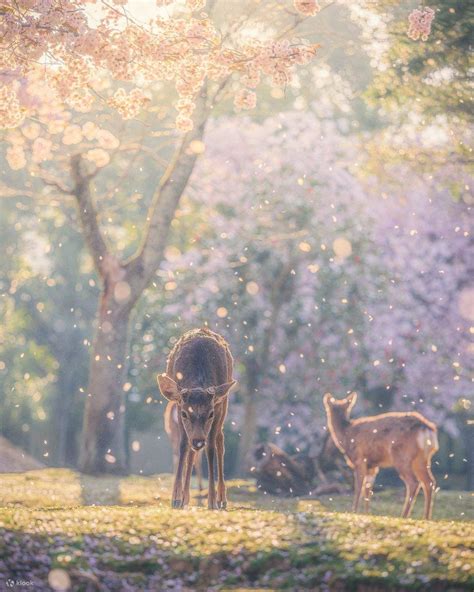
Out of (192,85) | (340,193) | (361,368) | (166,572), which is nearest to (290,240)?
(340,193)

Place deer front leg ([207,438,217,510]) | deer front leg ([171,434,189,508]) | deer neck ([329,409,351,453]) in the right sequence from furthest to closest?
deer neck ([329,409,351,453]), deer front leg ([171,434,189,508]), deer front leg ([207,438,217,510])

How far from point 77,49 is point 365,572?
9.20 m

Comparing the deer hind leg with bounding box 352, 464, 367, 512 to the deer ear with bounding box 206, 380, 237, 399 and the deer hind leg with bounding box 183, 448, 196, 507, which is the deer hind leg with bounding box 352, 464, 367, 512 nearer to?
the deer hind leg with bounding box 183, 448, 196, 507

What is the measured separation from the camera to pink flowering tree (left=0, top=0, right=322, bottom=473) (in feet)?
49.7

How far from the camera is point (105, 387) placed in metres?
24.0

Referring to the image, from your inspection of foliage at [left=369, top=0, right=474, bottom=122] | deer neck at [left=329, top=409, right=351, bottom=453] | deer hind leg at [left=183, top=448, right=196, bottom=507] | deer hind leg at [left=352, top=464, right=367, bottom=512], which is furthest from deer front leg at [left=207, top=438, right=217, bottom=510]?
foliage at [left=369, top=0, right=474, bottom=122]

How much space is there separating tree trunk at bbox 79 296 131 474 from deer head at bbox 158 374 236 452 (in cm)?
1084

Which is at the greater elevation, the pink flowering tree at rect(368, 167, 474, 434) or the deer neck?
the pink flowering tree at rect(368, 167, 474, 434)

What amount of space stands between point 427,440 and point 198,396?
6526mm

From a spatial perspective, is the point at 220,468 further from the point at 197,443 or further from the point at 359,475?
the point at 359,475

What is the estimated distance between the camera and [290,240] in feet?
100

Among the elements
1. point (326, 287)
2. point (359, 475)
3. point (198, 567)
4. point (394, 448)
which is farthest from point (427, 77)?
point (198, 567)

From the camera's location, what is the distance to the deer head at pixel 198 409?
12508 mm

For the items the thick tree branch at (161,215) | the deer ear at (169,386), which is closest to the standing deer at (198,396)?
the deer ear at (169,386)
